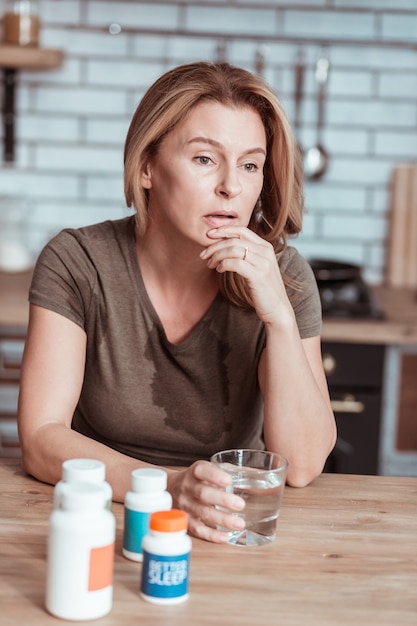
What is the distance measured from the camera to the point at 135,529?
4.03 ft

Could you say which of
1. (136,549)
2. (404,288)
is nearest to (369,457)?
(404,288)

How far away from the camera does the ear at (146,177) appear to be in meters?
1.91

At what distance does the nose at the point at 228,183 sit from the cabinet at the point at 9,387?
1450 mm

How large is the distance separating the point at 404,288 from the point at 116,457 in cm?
215

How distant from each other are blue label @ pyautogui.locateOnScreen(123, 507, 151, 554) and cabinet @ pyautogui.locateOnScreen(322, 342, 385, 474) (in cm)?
171

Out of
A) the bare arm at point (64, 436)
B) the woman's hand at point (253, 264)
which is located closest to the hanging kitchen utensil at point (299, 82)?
the woman's hand at point (253, 264)

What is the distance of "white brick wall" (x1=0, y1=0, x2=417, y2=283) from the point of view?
11.2ft

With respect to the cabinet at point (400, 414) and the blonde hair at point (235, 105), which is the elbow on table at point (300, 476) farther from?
the cabinet at point (400, 414)

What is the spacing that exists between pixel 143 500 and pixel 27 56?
2394mm

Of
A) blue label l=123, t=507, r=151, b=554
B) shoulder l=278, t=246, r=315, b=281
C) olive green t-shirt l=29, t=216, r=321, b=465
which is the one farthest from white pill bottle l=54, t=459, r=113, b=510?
shoulder l=278, t=246, r=315, b=281

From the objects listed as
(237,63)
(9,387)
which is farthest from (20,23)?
(9,387)

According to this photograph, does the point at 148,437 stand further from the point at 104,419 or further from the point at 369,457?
the point at 369,457

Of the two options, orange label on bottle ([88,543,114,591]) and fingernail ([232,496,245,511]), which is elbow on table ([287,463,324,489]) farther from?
orange label on bottle ([88,543,114,591])

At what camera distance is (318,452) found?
169 cm
